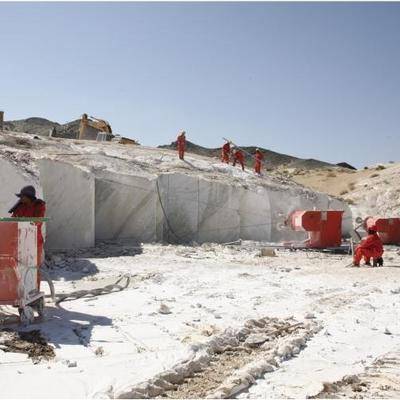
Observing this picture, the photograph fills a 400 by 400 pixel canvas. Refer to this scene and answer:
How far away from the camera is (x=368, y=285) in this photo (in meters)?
9.55

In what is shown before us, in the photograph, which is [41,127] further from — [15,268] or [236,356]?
[236,356]

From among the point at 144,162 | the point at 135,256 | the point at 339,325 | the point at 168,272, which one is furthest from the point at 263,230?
the point at 339,325

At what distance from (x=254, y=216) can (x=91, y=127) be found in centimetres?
1244

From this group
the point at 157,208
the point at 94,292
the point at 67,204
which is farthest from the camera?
the point at 157,208

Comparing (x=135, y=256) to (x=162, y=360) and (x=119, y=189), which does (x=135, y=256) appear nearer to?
(x=119, y=189)

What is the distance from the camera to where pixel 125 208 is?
17.3 meters

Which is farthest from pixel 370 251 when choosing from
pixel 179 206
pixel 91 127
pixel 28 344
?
pixel 91 127

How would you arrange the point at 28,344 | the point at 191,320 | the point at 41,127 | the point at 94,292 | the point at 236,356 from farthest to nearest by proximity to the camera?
the point at 41,127 → the point at 94,292 → the point at 191,320 → the point at 28,344 → the point at 236,356

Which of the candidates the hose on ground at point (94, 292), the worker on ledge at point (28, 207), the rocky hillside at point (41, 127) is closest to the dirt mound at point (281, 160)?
the rocky hillside at point (41, 127)

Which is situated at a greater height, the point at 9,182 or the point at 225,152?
the point at 225,152

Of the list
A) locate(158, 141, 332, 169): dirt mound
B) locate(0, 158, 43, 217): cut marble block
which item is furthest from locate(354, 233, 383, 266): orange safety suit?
locate(158, 141, 332, 169): dirt mound

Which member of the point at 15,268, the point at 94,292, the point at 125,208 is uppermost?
the point at 125,208

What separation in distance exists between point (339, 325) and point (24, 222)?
13.0 feet

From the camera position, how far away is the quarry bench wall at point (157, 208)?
48.3 ft
